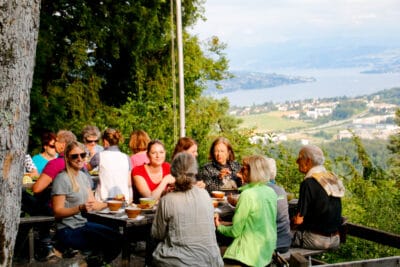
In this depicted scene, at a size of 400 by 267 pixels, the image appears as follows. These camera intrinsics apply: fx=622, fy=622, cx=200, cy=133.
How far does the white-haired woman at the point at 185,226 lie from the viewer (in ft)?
13.9

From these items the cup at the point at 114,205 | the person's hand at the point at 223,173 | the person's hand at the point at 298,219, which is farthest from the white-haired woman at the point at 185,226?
the person's hand at the point at 223,173

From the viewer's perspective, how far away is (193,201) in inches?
169

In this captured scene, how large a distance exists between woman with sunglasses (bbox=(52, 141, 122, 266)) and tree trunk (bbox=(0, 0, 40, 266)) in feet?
10.2

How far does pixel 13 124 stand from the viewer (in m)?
2.09

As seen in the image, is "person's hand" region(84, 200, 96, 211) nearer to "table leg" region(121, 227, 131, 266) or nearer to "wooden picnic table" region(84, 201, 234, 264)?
"wooden picnic table" region(84, 201, 234, 264)

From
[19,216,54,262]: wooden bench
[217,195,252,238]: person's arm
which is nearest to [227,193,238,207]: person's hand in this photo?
[217,195,252,238]: person's arm

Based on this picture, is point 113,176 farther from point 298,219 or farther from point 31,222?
point 298,219

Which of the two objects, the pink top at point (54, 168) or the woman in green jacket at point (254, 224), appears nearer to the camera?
the woman in green jacket at point (254, 224)

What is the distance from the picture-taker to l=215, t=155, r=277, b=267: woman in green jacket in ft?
15.2

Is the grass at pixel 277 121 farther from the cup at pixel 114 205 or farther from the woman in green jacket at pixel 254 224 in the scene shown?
the woman in green jacket at pixel 254 224

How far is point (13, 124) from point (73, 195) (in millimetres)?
3400

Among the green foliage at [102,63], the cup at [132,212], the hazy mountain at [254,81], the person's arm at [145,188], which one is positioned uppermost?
the hazy mountain at [254,81]

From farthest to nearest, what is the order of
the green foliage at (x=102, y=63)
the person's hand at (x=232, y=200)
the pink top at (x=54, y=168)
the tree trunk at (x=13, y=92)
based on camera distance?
the green foliage at (x=102, y=63), the person's hand at (x=232, y=200), the pink top at (x=54, y=168), the tree trunk at (x=13, y=92)

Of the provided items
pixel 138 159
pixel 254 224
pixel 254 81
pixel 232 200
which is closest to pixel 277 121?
pixel 254 81
